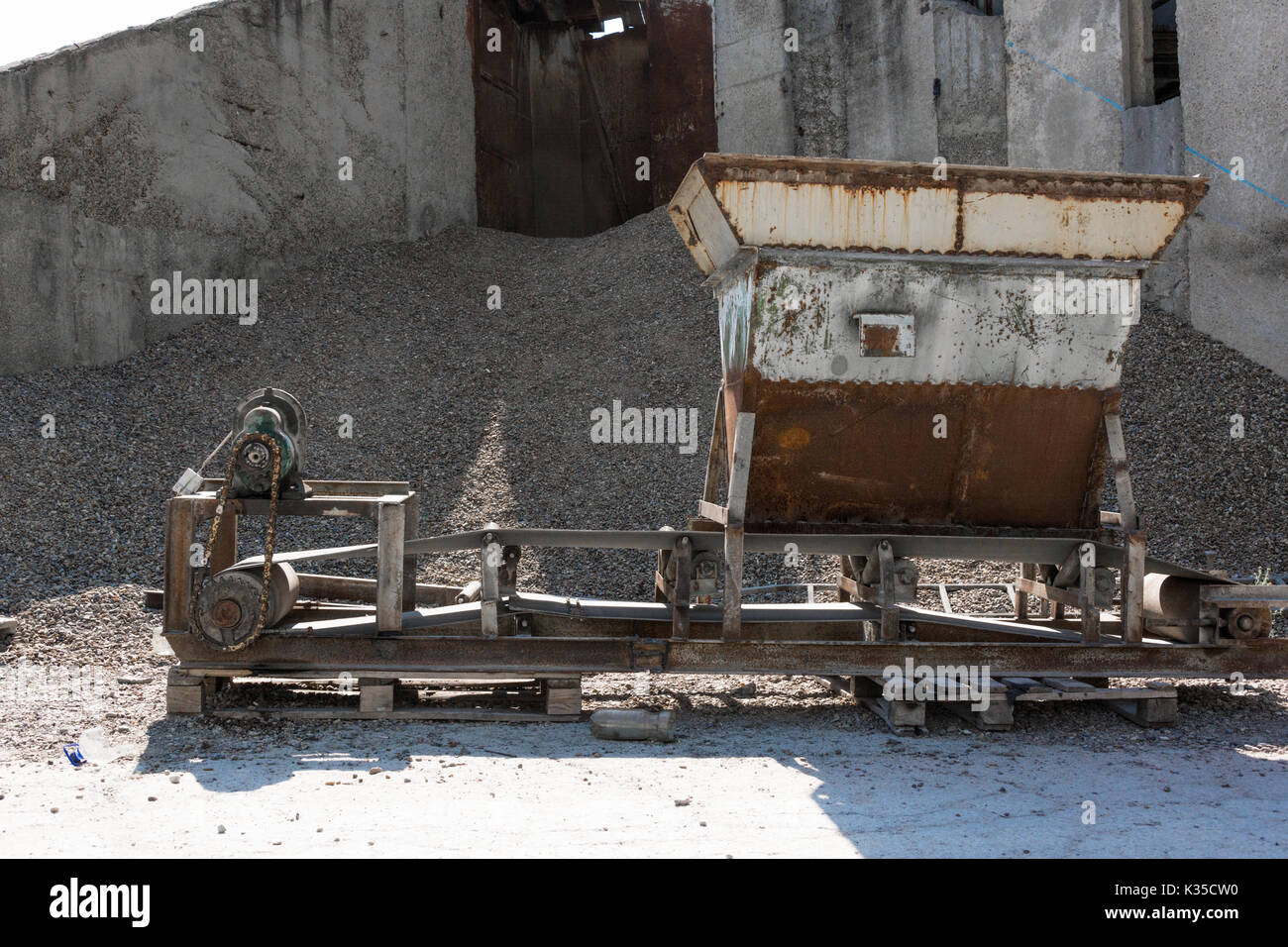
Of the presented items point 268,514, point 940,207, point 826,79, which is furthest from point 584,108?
point 268,514

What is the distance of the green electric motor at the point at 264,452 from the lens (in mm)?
5441

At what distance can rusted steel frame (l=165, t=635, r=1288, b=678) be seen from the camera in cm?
531

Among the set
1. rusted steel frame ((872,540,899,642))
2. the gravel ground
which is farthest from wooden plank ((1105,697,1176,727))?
rusted steel frame ((872,540,899,642))

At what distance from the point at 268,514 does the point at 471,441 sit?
18.0ft

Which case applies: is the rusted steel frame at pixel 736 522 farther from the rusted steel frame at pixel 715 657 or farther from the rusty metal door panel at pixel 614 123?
the rusty metal door panel at pixel 614 123

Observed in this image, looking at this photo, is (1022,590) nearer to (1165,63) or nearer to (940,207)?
(940,207)

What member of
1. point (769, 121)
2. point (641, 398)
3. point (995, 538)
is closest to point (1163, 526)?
point (995, 538)

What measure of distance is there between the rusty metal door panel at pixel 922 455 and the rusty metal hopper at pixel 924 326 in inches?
0.4

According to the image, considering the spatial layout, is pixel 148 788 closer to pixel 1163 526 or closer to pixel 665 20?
pixel 1163 526

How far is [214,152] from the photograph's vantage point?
41.9ft

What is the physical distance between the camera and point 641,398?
1120 cm

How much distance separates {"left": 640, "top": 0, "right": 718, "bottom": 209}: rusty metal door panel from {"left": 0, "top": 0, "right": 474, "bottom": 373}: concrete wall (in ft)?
9.67

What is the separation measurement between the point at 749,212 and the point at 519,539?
2.13 meters

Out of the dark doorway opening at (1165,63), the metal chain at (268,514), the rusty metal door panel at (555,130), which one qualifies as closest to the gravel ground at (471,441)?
the metal chain at (268,514)
